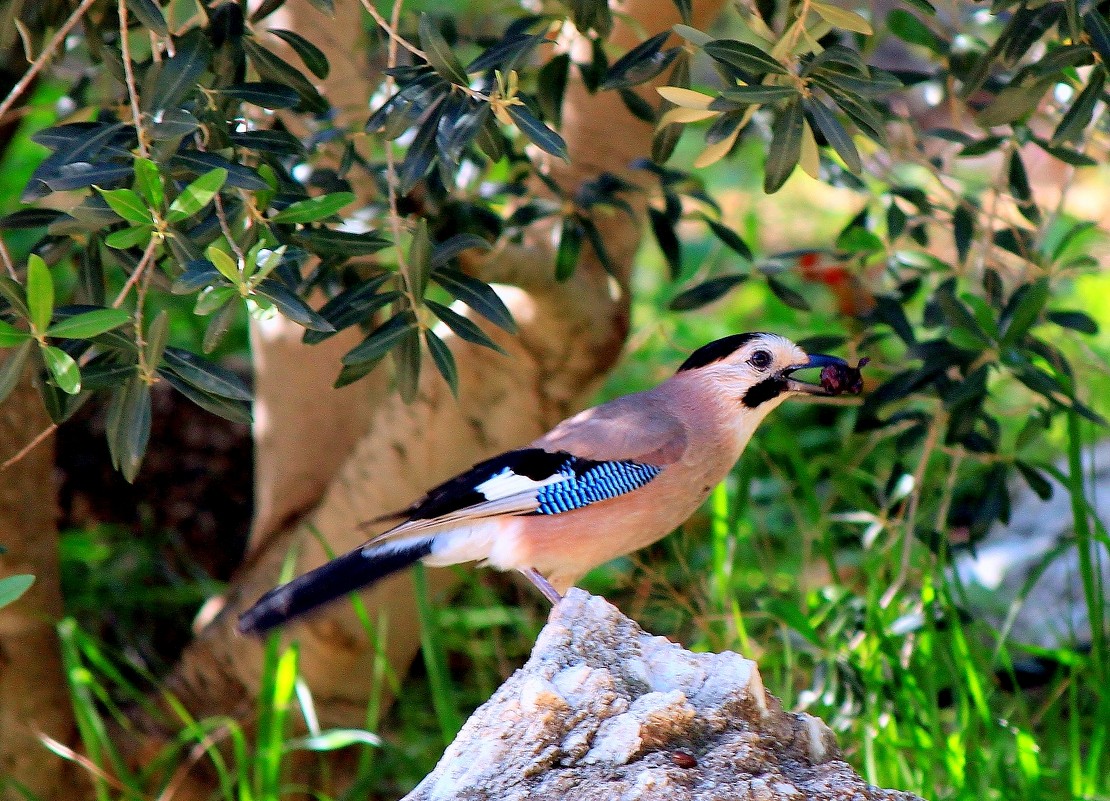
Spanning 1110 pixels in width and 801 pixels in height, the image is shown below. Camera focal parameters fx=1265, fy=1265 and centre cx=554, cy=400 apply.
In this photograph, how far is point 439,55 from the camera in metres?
2.27

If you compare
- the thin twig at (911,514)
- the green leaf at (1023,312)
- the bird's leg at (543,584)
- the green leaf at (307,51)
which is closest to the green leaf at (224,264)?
the green leaf at (307,51)

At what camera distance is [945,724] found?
3.90 meters

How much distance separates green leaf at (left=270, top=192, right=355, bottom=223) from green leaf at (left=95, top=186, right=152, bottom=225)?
25cm

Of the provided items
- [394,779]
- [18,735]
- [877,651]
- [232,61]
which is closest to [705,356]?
[877,651]

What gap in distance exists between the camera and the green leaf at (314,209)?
2248 millimetres

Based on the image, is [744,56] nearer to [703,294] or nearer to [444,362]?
[444,362]

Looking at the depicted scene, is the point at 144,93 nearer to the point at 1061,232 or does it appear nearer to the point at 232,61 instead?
the point at 232,61

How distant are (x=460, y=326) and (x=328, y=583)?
720 millimetres

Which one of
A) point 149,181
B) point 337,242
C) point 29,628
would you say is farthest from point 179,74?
point 29,628

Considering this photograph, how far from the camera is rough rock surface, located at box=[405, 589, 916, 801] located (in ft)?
6.20

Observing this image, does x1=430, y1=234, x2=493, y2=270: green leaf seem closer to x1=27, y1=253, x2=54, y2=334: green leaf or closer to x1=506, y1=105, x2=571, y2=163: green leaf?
x1=506, y1=105, x2=571, y2=163: green leaf

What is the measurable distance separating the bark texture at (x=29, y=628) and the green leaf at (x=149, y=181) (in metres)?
1.69

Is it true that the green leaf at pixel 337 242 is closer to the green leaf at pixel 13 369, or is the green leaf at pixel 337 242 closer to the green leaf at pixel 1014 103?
the green leaf at pixel 13 369

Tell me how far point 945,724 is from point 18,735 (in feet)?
9.06
